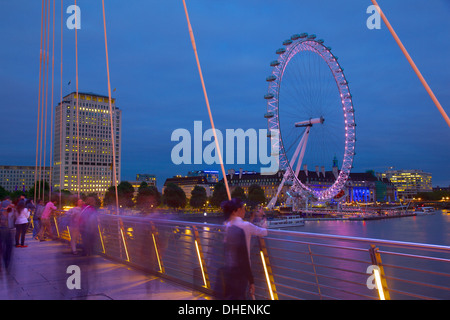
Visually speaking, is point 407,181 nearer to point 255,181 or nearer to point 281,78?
point 255,181

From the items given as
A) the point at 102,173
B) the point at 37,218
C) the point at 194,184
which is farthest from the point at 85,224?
the point at 194,184

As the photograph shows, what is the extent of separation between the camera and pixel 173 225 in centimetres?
694

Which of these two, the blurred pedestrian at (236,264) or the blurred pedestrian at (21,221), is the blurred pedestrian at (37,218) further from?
the blurred pedestrian at (236,264)

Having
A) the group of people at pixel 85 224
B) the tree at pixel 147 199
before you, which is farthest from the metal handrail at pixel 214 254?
the tree at pixel 147 199

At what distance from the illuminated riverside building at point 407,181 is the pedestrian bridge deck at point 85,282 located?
196451 mm

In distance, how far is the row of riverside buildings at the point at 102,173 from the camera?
9569 centimetres

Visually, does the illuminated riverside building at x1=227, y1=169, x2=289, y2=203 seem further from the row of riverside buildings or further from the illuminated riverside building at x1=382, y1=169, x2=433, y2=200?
the illuminated riverside building at x1=382, y1=169, x2=433, y2=200

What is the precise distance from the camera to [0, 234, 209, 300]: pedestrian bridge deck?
221 inches

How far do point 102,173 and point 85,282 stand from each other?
108 meters
